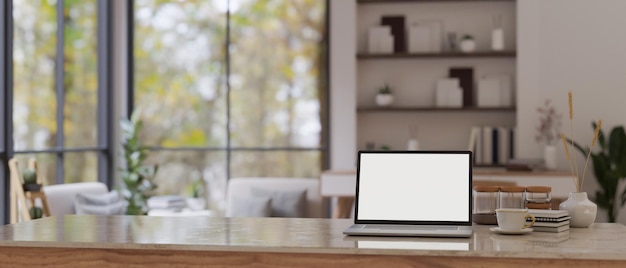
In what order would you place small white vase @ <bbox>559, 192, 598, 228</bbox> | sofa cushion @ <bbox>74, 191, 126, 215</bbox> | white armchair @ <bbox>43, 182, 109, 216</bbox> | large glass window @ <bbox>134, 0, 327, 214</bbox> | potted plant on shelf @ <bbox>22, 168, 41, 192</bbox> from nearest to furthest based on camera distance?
small white vase @ <bbox>559, 192, 598, 228</bbox>, potted plant on shelf @ <bbox>22, 168, 41, 192</bbox>, white armchair @ <bbox>43, 182, 109, 216</bbox>, sofa cushion @ <bbox>74, 191, 126, 215</bbox>, large glass window @ <bbox>134, 0, 327, 214</bbox>

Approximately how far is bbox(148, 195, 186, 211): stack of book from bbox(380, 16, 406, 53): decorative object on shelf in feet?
7.51

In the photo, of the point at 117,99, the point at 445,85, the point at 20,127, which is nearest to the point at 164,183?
the point at 117,99

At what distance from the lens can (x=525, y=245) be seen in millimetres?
2842

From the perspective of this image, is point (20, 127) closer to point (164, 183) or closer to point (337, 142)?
point (164, 183)

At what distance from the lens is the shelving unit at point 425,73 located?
25.5ft

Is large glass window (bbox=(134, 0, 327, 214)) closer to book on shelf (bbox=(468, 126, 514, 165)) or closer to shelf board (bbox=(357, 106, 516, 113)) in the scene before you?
shelf board (bbox=(357, 106, 516, 113))

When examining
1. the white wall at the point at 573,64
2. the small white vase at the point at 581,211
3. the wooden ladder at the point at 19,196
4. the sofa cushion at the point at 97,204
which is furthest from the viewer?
the white wall at the point at 573,64

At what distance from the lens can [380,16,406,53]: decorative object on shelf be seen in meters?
7.79

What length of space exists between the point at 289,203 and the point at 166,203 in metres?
1.22

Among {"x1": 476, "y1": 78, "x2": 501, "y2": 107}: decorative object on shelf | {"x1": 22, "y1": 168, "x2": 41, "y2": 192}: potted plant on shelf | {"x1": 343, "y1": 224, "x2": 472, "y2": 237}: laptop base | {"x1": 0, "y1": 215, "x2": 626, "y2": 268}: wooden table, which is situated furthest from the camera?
{"x1": 476, "y1": 78, "x2": 501, "y2": 107}: decorative object on shelf

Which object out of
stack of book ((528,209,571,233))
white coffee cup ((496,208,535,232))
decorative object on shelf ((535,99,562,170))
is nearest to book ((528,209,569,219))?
stack of book ((528,209,571,233))

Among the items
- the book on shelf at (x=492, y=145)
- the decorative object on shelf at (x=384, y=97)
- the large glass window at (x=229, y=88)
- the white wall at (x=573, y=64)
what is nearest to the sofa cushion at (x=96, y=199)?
the large glass window at (x=229, y=88)

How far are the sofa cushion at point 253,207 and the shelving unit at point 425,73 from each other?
1.14m

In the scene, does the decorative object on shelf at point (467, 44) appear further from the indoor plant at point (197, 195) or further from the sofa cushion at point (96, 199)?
the sofa cushion at point (96, 199)
